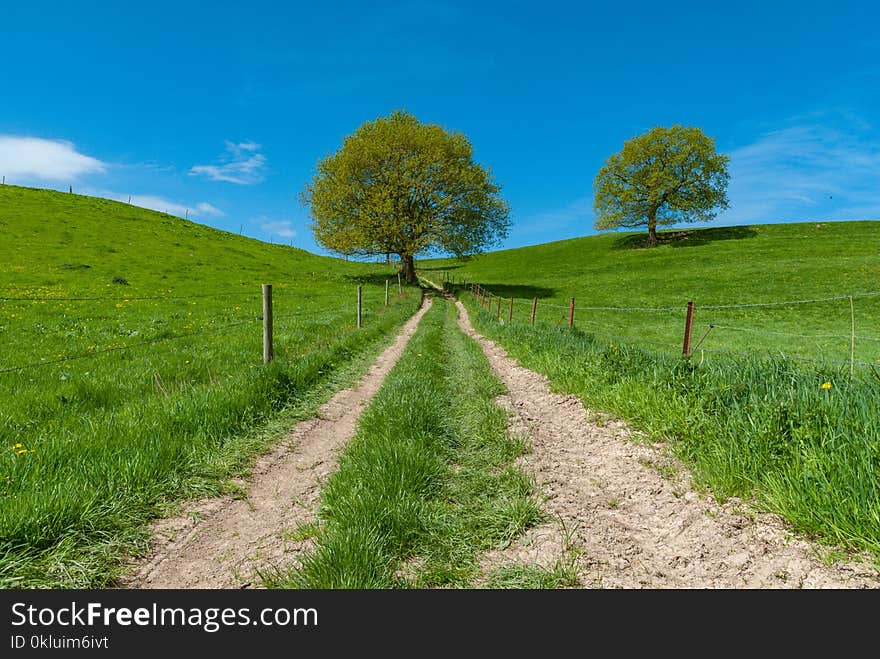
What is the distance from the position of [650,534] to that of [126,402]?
7.52 m

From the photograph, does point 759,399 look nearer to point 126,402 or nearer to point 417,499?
point 417,499

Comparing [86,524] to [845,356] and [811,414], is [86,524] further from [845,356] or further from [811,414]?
[845,356]

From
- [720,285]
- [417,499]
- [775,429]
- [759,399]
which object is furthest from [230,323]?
[720,285]

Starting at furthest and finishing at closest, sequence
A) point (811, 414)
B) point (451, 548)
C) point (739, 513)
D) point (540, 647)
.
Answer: point (811, 414)
point (739, 513)
point (451, 548)
point (540, 647)

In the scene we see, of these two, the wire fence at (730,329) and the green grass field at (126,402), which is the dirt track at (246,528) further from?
the wire fence at (730,329)

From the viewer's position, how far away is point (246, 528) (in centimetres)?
378

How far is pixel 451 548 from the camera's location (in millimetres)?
3291

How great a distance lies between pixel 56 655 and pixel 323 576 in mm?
1434

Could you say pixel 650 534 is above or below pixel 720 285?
below

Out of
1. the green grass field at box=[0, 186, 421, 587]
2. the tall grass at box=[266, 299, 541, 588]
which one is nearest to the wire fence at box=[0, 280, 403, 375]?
the green grass field at box=[0, 186, 421, 587]

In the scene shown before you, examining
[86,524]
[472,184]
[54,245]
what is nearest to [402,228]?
[472,184]

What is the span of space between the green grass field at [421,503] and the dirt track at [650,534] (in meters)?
0.24

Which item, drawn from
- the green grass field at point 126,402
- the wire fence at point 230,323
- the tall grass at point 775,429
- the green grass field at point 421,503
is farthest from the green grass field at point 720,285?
the wire fence at point 230,323

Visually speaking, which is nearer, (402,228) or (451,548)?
(451,548)
